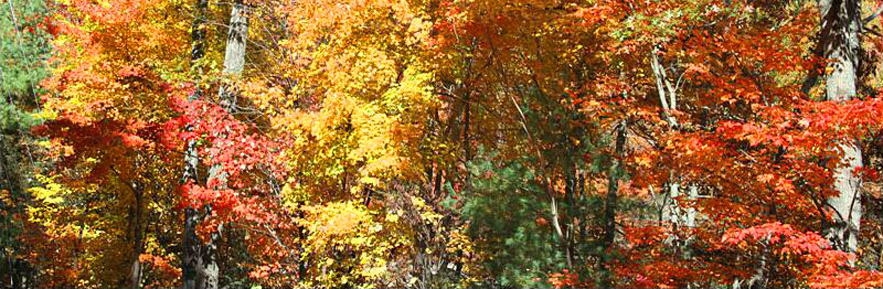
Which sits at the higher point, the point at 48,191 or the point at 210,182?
the point at 48,191

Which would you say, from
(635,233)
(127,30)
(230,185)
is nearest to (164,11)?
(127,30)

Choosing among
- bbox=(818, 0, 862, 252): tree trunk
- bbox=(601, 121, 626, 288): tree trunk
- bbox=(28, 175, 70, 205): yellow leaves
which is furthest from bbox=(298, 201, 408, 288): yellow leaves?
bbox=(28, 175, 70, 205): yellow leaves

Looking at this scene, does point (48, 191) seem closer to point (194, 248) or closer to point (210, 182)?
point (194, 248)

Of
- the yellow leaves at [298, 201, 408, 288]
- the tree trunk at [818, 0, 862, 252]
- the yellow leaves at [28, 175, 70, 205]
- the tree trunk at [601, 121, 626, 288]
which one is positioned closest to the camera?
the tree trunk at [818, 0, 862, 252]

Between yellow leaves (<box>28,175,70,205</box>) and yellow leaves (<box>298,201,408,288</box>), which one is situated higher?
yellow leaves (<box>28,175,70,205</box>)

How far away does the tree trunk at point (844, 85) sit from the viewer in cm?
743

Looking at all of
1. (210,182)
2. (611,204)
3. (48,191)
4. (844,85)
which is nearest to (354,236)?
(210,182)

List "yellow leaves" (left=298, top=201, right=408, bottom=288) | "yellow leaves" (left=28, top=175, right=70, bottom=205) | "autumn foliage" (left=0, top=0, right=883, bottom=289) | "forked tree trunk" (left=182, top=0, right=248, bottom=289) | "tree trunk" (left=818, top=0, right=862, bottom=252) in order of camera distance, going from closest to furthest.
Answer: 1. "tree trunk" (left=818, top=0, right=862, bottom=252)
2. "autumn foliage" (left=0, top=0, right=883, bottom=289)
3. "yellow leaves" (left=298, top=201, right=408, bottom=288)
4. "forked tree trunk" (left=182, top=0, right=248, bottom=289)
5. "yellow leaves" (left=28, top=175, right=70, bottom=205)

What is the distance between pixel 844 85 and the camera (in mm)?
7688

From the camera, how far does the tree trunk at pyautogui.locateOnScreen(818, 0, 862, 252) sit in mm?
7426

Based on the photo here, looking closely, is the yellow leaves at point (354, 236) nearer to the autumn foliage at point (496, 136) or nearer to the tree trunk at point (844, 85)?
the autumn foliage at point (496, 136)

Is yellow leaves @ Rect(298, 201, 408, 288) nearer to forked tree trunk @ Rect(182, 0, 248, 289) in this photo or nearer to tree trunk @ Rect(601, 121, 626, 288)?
forked tree trunk @ Rect(182, 0, 248, 289)

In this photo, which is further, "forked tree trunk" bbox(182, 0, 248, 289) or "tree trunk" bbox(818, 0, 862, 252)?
"forked tree trunk" bbox(182, 0, 248, 289)

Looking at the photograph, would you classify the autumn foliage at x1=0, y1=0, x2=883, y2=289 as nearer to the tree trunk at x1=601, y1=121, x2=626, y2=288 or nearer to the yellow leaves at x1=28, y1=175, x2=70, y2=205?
the tree trunk at x1=601, y1=121, x2=626, y2=288
